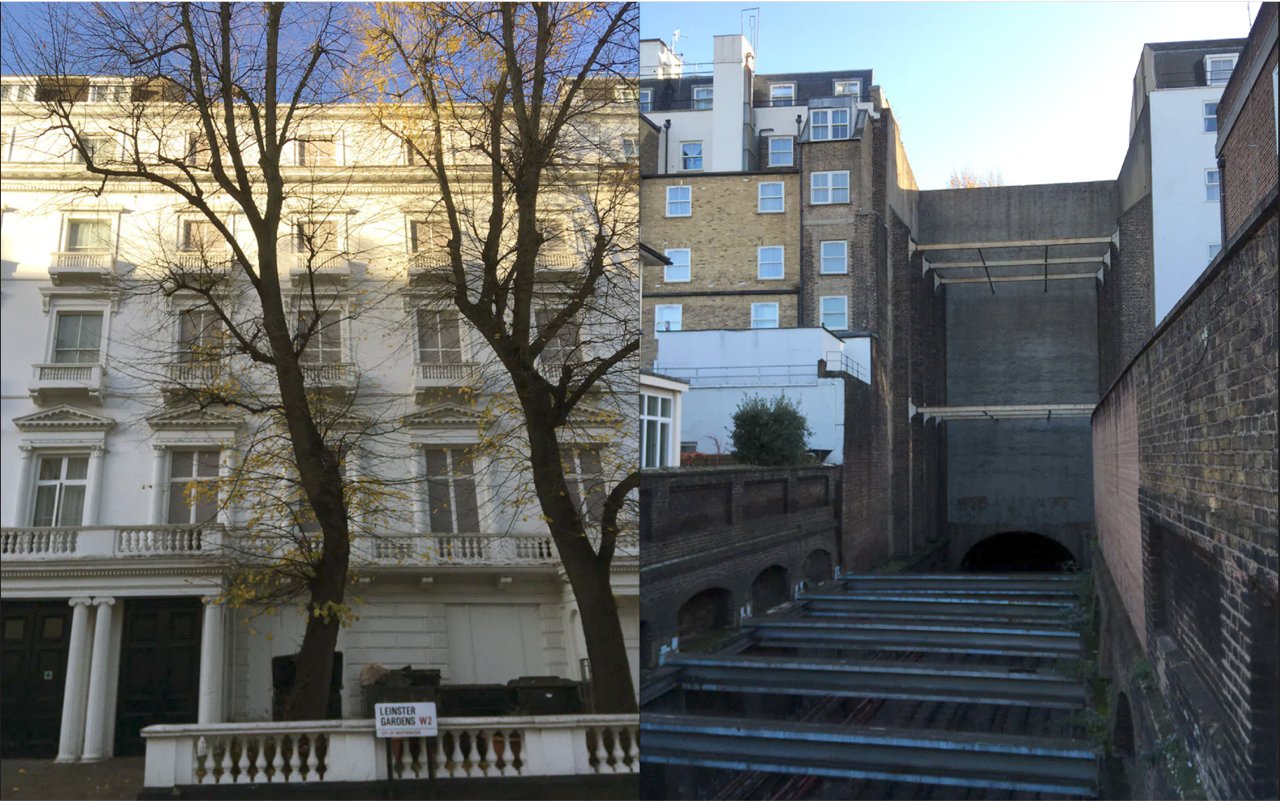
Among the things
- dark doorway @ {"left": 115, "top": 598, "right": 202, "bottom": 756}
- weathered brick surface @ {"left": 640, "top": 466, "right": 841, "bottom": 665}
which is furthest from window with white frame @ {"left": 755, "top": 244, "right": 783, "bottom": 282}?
dark doorway @ {"left": 115, "top": 598, "right": 202, "bottom": 756}

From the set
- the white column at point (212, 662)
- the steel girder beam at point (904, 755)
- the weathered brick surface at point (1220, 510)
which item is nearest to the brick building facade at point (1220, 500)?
the weathered brick surface at point (1220, 510)

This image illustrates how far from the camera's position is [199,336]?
2.79m

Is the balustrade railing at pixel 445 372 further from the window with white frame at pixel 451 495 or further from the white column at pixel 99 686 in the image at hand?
the white column at pixel 99 686

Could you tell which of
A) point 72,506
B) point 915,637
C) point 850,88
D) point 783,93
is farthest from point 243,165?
point 915,637

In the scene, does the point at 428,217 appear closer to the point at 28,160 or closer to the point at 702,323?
the point at 702,323

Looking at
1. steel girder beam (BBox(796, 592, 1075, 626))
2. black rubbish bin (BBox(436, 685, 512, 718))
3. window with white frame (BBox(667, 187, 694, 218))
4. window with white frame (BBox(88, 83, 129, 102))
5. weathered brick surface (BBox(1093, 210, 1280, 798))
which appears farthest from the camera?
steel girder beam (BBox(796, 592, 1075, 626))

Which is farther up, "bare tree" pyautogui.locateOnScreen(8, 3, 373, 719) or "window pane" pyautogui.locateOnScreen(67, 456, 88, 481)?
"bare tree" pyautogui.locateOnScreen(8, 3, 373, 719)

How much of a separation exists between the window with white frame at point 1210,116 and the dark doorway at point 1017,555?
10.8ft

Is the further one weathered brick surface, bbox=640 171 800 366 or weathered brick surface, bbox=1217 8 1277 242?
weathered brick surface, bbox=640 171 800 366

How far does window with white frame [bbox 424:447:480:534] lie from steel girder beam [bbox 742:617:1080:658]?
1.01 metres

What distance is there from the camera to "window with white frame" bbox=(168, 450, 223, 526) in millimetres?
2686

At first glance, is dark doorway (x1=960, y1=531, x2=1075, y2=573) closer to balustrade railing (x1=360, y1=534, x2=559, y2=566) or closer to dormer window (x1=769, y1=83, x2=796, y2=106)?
dormer window (x1=769, y1=83, x2=796, y2=106)

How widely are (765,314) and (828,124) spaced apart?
0.64 m

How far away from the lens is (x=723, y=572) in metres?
3.00
